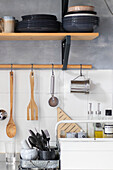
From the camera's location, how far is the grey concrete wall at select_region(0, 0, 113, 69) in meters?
2.18

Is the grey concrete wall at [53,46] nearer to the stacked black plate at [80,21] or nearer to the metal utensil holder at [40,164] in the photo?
the stacked black plate at [80,21]

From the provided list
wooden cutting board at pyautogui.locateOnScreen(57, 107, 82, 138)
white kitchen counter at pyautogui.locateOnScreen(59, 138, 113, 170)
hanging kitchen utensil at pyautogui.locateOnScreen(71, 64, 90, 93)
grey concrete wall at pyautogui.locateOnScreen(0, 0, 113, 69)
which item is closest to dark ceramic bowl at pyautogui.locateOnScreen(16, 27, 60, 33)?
grey concrete wall at pyautogui.locateOnScreen(0, 0, 113, 69)

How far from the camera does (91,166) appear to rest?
1571 millimetres

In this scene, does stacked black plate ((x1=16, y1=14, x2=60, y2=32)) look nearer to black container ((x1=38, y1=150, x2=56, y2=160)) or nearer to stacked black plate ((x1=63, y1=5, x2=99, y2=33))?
stacked black plate ((x1=63, y1=5, x2=99, y2=33))

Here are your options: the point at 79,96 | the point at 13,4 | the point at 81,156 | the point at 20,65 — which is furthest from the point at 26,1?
the point at 81,156

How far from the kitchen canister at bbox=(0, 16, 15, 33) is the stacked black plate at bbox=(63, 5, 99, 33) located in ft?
1.07

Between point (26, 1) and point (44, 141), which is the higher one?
point (26, 1)

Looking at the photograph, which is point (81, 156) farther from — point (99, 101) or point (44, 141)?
point (99, 101)

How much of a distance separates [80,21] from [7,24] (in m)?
0.44

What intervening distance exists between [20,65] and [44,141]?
0.58 meters

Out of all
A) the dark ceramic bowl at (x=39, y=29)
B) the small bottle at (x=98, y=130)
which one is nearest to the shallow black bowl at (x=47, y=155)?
the small bottle at (x=98, y=130)

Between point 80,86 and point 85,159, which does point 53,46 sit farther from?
point 85,159

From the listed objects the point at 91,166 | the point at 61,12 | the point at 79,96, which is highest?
the point at 61,12

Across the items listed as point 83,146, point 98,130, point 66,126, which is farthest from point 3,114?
point 83,146
